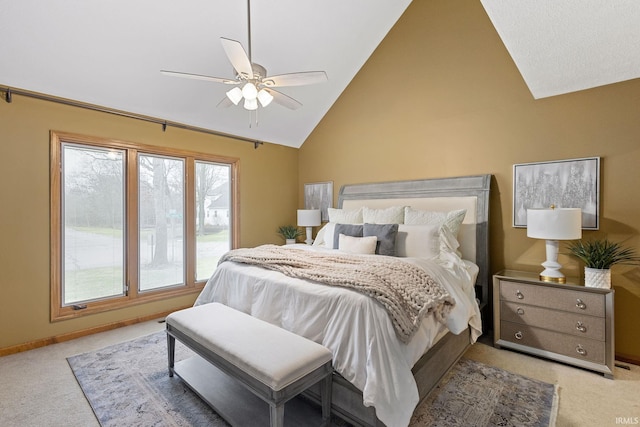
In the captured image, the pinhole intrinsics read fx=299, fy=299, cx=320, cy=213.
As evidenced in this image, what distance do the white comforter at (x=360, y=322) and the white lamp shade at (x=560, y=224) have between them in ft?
2.37

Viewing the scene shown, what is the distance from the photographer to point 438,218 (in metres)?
3.18

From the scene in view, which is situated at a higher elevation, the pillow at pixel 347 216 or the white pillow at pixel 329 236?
the pillow at pixel 347 216

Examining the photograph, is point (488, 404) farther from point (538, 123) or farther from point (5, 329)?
point (5, 329)

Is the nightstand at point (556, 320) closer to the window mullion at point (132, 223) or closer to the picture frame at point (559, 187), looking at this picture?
the picture frame at point (559, 187)

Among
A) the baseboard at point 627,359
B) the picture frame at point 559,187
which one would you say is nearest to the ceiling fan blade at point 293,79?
the picture frame at point 559,187

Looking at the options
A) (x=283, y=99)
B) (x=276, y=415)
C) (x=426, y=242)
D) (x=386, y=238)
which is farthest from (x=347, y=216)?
(x=276, y=415)

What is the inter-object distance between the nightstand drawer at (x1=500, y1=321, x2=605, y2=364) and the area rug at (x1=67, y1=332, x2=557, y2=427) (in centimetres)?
45

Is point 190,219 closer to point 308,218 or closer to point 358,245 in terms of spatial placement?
point 308,218

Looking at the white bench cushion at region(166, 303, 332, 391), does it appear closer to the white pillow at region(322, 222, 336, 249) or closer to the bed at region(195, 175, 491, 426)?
the bed at region(195, 175, 491, 426)

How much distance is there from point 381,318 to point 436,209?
219 centimetres

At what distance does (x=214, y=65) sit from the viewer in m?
3.35

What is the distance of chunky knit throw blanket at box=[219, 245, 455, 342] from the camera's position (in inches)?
69.6

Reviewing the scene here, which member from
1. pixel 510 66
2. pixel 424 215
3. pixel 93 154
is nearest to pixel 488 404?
pixel 424 215

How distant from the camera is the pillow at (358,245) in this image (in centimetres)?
297
